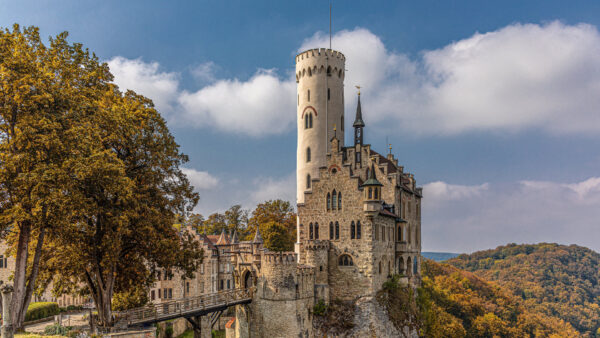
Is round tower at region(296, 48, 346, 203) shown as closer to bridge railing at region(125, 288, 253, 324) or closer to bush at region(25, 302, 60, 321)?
bridge railing at region(125, 288, 253, 324)

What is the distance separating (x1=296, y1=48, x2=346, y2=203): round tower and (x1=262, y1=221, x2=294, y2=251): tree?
14.8 metres

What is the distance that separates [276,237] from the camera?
204 feet

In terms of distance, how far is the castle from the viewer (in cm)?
3728

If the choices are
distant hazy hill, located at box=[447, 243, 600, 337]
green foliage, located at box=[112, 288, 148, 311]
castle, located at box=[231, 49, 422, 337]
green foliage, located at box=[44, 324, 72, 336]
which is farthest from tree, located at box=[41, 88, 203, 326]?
distant hazy hill, located at box=[447, 243, 600, 337]

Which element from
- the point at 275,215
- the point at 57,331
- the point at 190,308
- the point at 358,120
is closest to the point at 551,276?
the point at 275,215

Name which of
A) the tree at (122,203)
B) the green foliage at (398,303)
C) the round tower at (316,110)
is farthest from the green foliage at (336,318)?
the tree at (122,203)

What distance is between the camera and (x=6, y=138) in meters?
21.3

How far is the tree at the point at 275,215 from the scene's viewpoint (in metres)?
68.8

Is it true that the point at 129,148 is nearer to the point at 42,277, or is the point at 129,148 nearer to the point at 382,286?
the point at 42,277

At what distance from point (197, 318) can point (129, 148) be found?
14.7 m

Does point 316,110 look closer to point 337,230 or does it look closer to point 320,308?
point 337,230

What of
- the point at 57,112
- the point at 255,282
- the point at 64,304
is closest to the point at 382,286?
the point at 255,282

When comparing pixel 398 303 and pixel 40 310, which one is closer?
pixel 398 303

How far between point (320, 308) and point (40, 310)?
28.3 metres
